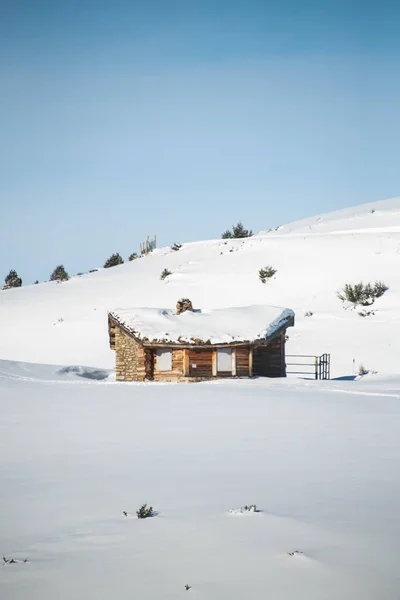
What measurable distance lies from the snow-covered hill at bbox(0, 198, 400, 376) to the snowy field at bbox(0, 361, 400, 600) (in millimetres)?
26291

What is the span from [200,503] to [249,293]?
50.0 m

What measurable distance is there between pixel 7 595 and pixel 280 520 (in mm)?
3418

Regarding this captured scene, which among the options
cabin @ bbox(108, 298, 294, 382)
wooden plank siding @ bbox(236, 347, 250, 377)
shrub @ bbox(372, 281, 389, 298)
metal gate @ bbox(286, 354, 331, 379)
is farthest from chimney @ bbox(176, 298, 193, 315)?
shrub @ bbox(372, 281, 389, 298)

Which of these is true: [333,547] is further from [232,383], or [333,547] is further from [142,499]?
[232,383]

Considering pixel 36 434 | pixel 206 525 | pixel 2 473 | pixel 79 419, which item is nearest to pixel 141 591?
pixel 206 525

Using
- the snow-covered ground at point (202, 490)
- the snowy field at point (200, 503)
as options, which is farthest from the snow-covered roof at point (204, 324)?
the snowy field at point (200, 503)

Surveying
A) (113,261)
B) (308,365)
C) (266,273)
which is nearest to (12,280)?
(113,261)

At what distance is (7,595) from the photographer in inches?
255

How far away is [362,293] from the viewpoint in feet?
177

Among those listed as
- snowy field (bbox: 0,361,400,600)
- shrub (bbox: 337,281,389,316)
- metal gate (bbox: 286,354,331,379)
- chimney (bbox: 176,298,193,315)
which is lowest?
snowy field (bbox: 0,361,400,600)

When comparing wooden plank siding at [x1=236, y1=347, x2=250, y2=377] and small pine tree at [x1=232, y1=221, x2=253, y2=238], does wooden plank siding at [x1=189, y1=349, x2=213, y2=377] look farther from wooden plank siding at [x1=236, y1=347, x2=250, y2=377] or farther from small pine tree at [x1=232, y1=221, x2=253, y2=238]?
small pine tree at [x1=232, y1=221, x2=253, y2=238]

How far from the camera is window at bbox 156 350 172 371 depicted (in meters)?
34.9

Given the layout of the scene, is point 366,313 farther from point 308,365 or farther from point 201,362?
point 201,362

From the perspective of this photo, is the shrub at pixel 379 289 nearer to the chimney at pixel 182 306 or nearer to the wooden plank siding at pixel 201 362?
the chimney at pixel 182 306
